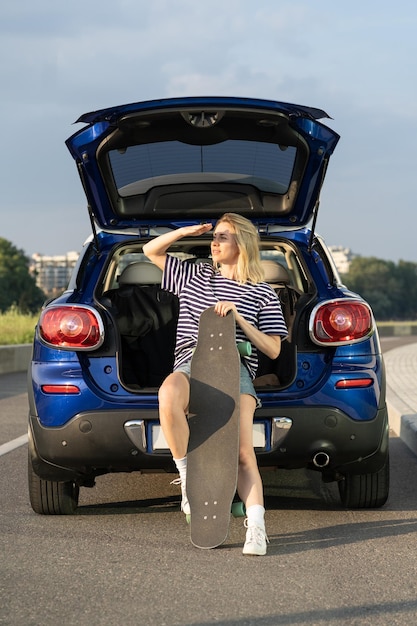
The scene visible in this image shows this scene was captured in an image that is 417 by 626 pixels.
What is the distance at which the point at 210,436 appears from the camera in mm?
5461

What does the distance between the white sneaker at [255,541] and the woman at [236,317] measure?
0.16 feet

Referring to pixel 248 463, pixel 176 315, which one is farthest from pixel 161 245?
pixel 248 463

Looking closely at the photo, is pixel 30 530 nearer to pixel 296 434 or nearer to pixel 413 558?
pixel 296 434

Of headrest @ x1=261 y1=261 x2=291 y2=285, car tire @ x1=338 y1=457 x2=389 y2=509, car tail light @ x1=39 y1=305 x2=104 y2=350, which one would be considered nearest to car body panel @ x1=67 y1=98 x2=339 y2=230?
headrest @ x1=261 y1=261 x2=291 y2=285

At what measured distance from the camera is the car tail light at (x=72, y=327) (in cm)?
589

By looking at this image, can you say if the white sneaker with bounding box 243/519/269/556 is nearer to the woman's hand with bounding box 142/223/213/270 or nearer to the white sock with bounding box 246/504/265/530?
the white sock with bounding box 246/504/265/530

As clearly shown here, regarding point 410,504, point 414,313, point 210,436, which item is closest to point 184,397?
point 210,436

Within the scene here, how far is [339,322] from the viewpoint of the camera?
5973 mm

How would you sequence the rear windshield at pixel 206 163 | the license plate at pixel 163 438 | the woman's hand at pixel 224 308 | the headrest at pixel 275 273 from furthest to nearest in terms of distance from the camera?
the rear windshield at pixel 206 163, the headrest at pixel 275 273, the license plate at pixel 163 438, the woman's hand at pixel 224 308

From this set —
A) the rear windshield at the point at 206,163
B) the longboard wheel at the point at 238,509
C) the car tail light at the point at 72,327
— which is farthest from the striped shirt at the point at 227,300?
the rear windshield at the point at 206,163

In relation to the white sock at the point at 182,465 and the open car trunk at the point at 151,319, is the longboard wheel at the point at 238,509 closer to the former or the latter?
the white sock at the point at 182,465

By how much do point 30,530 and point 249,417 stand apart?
4.21 ft

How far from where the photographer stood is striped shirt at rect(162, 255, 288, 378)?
18.9 feet

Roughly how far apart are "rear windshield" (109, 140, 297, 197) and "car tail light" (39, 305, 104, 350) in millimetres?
1255
